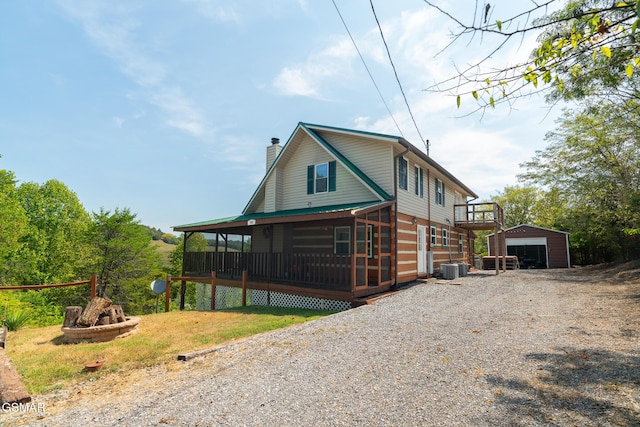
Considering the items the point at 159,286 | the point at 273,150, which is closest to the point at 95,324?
the point at 159,286

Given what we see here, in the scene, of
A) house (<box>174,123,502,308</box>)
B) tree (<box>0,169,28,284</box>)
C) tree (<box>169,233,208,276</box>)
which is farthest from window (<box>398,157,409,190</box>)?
tree (<box>169,233,208,276</box>)

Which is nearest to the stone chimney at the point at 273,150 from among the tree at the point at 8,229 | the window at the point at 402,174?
the window at the point at 402,174

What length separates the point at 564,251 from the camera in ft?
88.0

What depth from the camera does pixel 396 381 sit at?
12.5 feet

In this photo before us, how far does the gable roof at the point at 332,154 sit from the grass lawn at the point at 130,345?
539 cm

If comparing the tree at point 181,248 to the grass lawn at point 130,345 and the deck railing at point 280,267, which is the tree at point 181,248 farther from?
the grass lawn at point 130,345

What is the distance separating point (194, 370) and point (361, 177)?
936 cm

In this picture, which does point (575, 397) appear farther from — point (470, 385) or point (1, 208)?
point (1, 208)

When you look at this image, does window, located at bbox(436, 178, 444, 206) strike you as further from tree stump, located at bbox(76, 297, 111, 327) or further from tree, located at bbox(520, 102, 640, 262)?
tree stump, located at bbox(76, 297, 111, 327)

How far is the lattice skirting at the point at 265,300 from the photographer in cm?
1058

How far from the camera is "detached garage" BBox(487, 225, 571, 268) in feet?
88.2

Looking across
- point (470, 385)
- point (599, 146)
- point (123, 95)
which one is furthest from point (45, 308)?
point (599, 146)

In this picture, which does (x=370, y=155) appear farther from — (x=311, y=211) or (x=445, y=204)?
(x=445, y=204)

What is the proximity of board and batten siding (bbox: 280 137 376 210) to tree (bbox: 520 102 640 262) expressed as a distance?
12.5 m
